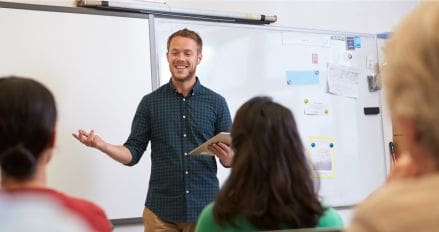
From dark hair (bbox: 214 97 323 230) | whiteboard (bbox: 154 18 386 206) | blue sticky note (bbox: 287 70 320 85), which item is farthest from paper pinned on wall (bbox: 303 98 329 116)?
dark hair (bbox: 214 97 323 230)

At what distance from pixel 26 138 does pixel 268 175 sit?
624mm

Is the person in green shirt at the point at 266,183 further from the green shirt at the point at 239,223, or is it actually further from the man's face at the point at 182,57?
the man's face at the point at 182,57

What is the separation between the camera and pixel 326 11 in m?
3.94

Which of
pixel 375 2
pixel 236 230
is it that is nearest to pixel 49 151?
pixel 236 230

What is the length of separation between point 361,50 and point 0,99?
334 centimetres

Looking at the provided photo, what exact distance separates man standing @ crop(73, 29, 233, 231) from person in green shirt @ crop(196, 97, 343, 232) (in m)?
1.10

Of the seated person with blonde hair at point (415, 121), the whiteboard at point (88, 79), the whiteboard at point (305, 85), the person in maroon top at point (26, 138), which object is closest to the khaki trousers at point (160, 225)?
the whiteboard at point (88, 79)

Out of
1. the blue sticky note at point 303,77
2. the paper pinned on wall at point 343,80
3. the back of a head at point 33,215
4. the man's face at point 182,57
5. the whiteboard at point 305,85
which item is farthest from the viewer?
the paper pinned on wall at point 343,80

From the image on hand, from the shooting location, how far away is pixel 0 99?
1092 millimetres

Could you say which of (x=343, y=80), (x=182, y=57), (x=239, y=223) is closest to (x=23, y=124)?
(x=239, y=223)

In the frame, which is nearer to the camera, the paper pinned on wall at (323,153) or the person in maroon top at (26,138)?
the person in maroon top at (26,138)

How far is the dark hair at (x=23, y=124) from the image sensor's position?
109 centimetres

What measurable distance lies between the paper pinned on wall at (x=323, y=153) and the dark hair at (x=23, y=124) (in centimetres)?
281

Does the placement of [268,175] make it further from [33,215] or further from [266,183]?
[33,215]
